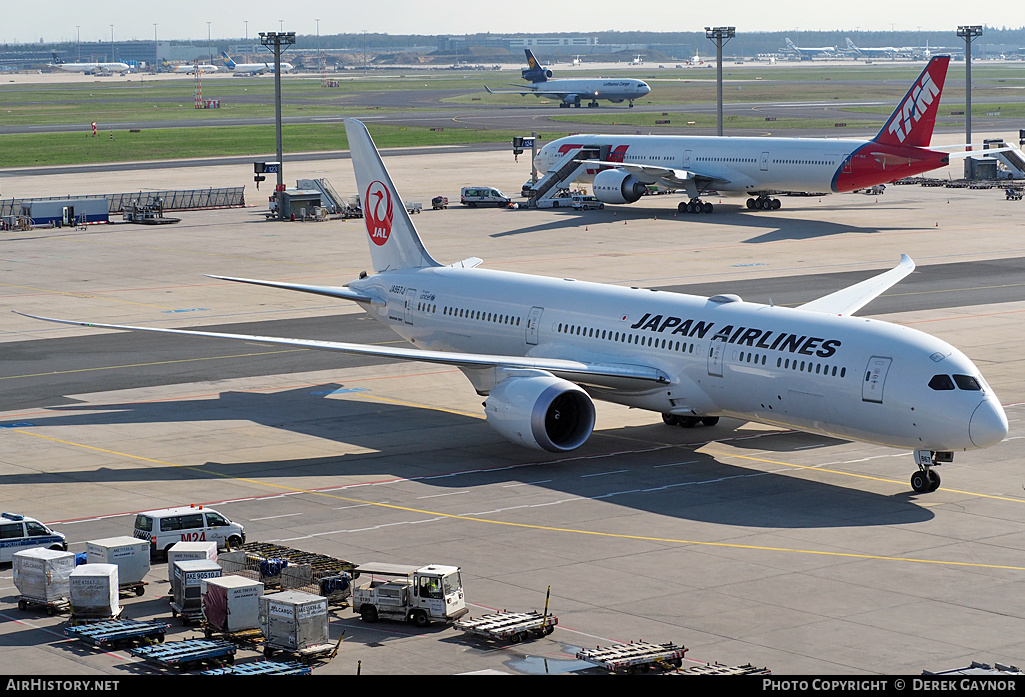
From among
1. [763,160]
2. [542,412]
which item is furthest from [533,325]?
[763,160]

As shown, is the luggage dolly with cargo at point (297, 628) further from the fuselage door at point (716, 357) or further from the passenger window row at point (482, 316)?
the passenger window row at point (482, 316)

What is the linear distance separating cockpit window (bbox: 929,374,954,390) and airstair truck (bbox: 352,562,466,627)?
1395 cm

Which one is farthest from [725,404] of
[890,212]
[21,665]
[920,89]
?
[890,212]

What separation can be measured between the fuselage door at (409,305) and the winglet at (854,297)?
12.8 m

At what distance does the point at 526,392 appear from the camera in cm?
3806

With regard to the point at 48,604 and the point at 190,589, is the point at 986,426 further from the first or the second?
the point at 48,604

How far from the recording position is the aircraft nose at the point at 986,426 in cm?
3331

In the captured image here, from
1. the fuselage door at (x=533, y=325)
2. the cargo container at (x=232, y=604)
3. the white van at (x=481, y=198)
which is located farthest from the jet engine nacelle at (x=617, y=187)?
the cargo container at (x=232, y=604)

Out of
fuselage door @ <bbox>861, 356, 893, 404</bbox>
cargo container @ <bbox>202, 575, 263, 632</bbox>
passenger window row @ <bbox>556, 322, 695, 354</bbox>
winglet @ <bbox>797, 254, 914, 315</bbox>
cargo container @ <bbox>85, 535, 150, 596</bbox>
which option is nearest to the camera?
cargo container @ <bbox>202, 575, 263, 632</bbox>

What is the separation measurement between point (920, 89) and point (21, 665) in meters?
76.8

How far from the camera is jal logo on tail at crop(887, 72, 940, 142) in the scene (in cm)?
8838

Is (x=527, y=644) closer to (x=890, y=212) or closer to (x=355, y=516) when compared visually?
(x=355, y=516)

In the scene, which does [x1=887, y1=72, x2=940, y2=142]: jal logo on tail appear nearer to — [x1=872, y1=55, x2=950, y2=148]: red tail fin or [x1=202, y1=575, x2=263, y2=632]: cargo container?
[x1=872, y1=55, x2=950, y2=148]: red tail fin

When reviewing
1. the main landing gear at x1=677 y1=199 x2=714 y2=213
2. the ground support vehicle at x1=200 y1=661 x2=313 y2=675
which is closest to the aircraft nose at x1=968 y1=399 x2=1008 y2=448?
the ground support vehicle at x1=200 y1=661 x2=313 y2=675
